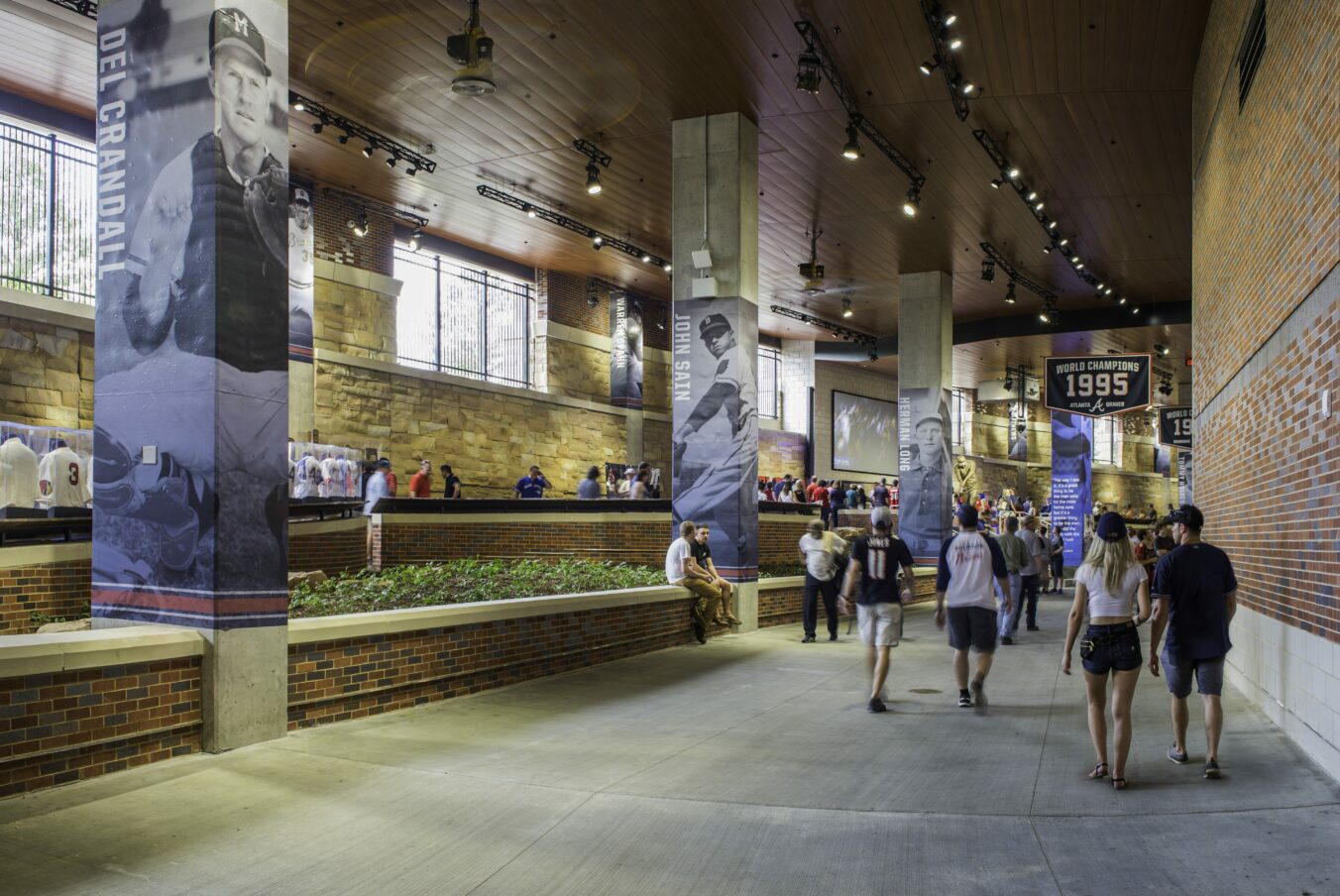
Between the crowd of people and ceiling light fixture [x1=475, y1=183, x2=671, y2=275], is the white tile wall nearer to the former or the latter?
the crowd of people

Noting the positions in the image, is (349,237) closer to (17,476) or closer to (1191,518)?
(17,476)

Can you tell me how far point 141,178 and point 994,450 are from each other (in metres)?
44.0

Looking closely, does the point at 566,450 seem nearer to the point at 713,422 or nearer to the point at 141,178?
the point at 713,422

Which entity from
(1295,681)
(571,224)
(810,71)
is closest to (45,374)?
(571,224)

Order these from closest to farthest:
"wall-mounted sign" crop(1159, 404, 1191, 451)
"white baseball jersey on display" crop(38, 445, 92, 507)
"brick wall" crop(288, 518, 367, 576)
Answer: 1. "white baseball jersey on display" crop(38, 445, 92, 507)
2. "brick wall" crop(288, 518, 367, 576)
3. "wall-mounted sign" crop(1159, 404, 1191, 451)

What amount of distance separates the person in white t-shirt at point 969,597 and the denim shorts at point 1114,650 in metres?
2.67

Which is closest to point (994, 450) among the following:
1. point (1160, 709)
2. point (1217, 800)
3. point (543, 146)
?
point (543, 146)

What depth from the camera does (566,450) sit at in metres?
26.1

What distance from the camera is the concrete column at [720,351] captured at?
→ 583 inches

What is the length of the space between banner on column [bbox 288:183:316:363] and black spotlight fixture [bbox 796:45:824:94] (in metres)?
10.5

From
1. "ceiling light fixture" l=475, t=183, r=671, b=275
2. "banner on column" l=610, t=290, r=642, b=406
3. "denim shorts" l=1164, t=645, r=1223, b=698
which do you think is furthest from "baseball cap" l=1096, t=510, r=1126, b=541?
"banner on column" l=610, t=290, r=642, b=406

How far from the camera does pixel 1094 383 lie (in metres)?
21.4

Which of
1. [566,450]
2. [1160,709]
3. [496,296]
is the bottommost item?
[1160,709]

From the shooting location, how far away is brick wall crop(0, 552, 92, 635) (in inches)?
348
